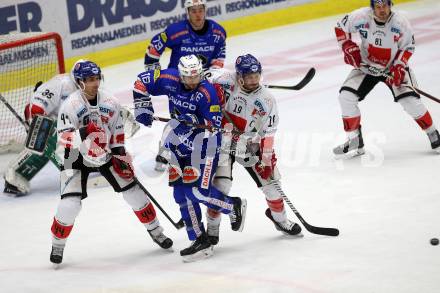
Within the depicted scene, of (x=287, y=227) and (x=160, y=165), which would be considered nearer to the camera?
(x=287, y=227)

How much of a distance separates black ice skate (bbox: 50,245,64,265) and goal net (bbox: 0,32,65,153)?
2.47 metres

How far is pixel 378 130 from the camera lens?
8461 millimetres

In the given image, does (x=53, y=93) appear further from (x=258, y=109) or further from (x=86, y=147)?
(x=258, y=109)

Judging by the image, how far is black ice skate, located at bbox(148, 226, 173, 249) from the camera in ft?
19.8

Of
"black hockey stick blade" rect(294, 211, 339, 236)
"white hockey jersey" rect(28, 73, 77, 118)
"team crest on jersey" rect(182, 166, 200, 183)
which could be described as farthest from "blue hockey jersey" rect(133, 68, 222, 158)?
"white hockey jersey" rect(28, 73, 77, 118)

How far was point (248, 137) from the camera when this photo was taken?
5.98 metres

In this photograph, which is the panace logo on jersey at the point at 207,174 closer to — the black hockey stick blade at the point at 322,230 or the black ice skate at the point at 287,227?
the black ice skate at the point at 287,227

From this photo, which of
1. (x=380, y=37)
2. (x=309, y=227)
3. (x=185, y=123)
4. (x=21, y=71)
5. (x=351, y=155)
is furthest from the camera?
(x=21, y=71)

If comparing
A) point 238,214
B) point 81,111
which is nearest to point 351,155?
point 238,214

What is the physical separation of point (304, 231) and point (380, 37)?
2.13 m

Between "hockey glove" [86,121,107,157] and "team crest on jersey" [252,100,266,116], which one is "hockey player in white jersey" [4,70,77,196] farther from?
"team crest on jersey" [252,100,266,116]

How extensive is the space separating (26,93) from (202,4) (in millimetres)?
1808

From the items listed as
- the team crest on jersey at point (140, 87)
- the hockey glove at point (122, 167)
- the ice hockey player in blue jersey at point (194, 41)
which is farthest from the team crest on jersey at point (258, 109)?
the ice hockey player in blue jersey at point (194, 41)

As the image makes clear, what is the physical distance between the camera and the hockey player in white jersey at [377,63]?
761 centimetres
